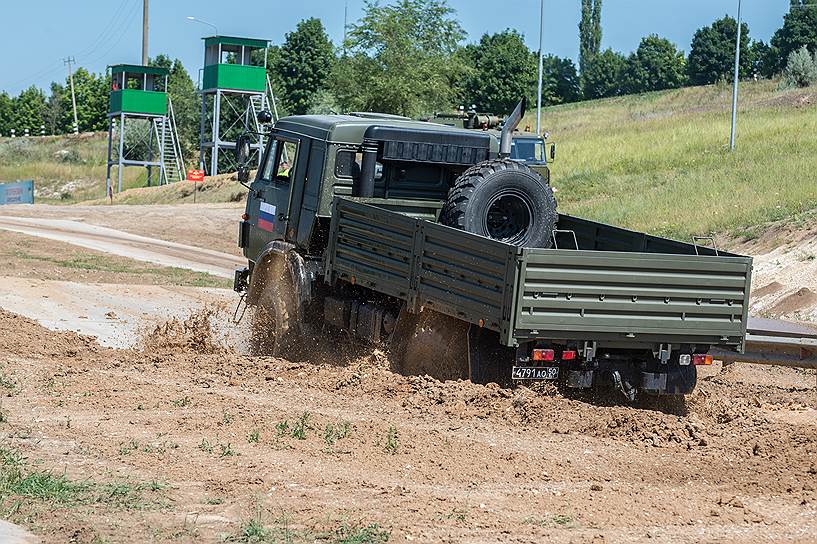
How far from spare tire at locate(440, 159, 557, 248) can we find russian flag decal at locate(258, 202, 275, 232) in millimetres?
2613

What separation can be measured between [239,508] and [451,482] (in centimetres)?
157

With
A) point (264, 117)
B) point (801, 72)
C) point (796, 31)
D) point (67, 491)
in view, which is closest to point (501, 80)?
point (796, 31)

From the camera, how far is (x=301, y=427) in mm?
9594

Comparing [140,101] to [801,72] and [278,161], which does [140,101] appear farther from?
[278,161]

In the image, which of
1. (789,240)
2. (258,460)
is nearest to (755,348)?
(258,460)

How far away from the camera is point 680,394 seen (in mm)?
10992

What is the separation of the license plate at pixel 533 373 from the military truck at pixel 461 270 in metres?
0.01

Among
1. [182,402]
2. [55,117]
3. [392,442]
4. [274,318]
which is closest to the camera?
[392,442]

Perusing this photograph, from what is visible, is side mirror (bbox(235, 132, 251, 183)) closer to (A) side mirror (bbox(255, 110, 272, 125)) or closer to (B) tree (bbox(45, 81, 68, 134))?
(A) side mirror (bbox(255, 110, 272, 125))

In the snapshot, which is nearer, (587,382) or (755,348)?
(587,382)

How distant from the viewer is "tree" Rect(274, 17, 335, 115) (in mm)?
81562

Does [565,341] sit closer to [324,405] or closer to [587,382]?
[587,382]

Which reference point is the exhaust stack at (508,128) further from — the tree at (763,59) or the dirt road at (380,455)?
the tree at (763,59)

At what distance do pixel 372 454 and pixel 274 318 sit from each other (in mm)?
4643
